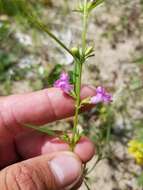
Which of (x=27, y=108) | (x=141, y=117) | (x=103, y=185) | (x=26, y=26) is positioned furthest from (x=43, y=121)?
(x=26, y=26)

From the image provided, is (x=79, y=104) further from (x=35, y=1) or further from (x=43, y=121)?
(x=35, y=1)

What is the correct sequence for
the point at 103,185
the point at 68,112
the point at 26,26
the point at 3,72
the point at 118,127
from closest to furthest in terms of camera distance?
1. the point at 68,112
2. the point at 103,185
3. the point at 118,127
4. the point at 3,72
5. the point at 26,26

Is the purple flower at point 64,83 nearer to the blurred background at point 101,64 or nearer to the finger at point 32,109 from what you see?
the finger at point 32,109

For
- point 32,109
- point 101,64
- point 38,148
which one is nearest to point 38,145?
point 38,148

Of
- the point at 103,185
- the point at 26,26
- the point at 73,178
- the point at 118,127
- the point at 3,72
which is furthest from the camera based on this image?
the point at 26,26

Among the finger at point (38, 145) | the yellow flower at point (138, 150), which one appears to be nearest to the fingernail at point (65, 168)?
the finger at point (38, 145)

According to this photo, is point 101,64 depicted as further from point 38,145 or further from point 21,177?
point 21,177
